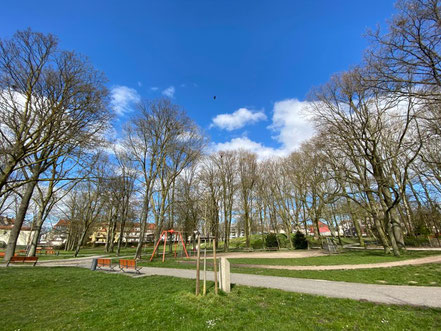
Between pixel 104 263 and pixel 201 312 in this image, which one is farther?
pixel 104 263

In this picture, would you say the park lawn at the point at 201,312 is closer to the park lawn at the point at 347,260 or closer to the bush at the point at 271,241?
the park lawn at the point at 347,260

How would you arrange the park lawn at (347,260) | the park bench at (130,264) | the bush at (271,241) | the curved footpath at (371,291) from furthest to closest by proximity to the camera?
1. the bush at (271,241)
2. the park lawn at (347,260)
3. the park bench at (130,264)
4. the curved footpath at (371,291)

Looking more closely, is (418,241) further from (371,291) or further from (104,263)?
(104,263)

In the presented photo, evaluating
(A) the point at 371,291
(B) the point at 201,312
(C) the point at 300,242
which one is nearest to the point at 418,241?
(C) the point at 300,242

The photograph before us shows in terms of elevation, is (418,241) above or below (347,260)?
above

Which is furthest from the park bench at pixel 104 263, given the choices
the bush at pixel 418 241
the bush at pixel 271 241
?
the bush at pixel 418 241

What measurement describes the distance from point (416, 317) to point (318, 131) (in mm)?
17390

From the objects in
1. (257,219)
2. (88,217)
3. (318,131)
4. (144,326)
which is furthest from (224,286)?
(257,219)

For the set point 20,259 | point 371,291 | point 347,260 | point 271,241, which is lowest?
point 371,291

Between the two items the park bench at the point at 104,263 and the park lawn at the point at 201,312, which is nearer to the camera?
the park lawn at the point at 201,312

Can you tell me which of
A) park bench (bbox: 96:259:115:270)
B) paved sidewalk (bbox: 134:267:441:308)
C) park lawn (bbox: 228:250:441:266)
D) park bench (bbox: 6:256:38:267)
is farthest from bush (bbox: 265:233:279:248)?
park bench (bbox: 6:256:38:267)

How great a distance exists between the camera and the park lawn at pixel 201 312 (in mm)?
4711

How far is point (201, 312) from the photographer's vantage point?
18.2ft

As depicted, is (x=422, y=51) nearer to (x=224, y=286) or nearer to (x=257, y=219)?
(x=224, y=286)
